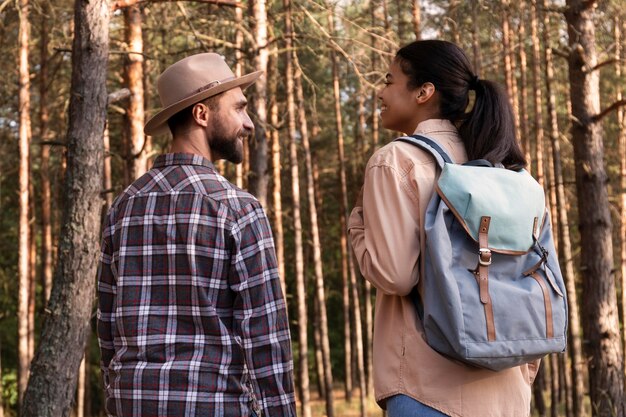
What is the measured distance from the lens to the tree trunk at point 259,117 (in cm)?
1027

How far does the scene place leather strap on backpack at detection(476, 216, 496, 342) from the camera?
237cm

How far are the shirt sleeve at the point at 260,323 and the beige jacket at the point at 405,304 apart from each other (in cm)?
Result: 27

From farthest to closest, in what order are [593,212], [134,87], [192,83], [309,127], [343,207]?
[309,127] < [343,207] < [134,87] < [593,212] < [192,83]

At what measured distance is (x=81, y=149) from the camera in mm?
6195

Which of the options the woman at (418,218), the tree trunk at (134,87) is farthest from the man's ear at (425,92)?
the tree trunk at (134,87)

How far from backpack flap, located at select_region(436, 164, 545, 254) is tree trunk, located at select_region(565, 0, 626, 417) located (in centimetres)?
561

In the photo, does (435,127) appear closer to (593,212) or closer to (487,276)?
(487,276)

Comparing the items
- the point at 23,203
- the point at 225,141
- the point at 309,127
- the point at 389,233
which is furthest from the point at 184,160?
the point at 309,127

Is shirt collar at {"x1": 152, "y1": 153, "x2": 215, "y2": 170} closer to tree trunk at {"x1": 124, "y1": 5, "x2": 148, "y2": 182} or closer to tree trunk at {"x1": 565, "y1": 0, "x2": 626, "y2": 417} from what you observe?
tree trunk at {"x1": 565, "y1": 0, "x2": 626, "y2": 417}

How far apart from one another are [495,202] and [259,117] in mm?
8021

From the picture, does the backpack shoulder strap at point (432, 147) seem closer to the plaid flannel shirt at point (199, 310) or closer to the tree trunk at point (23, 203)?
the plaid flannel shirt at point (199, 310)

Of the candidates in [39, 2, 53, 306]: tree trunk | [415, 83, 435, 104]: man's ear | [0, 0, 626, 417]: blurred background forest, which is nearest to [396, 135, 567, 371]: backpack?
[415, 83, 435, 104]: man's ear

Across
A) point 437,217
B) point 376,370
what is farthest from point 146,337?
point 437,217

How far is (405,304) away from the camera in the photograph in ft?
8.16
